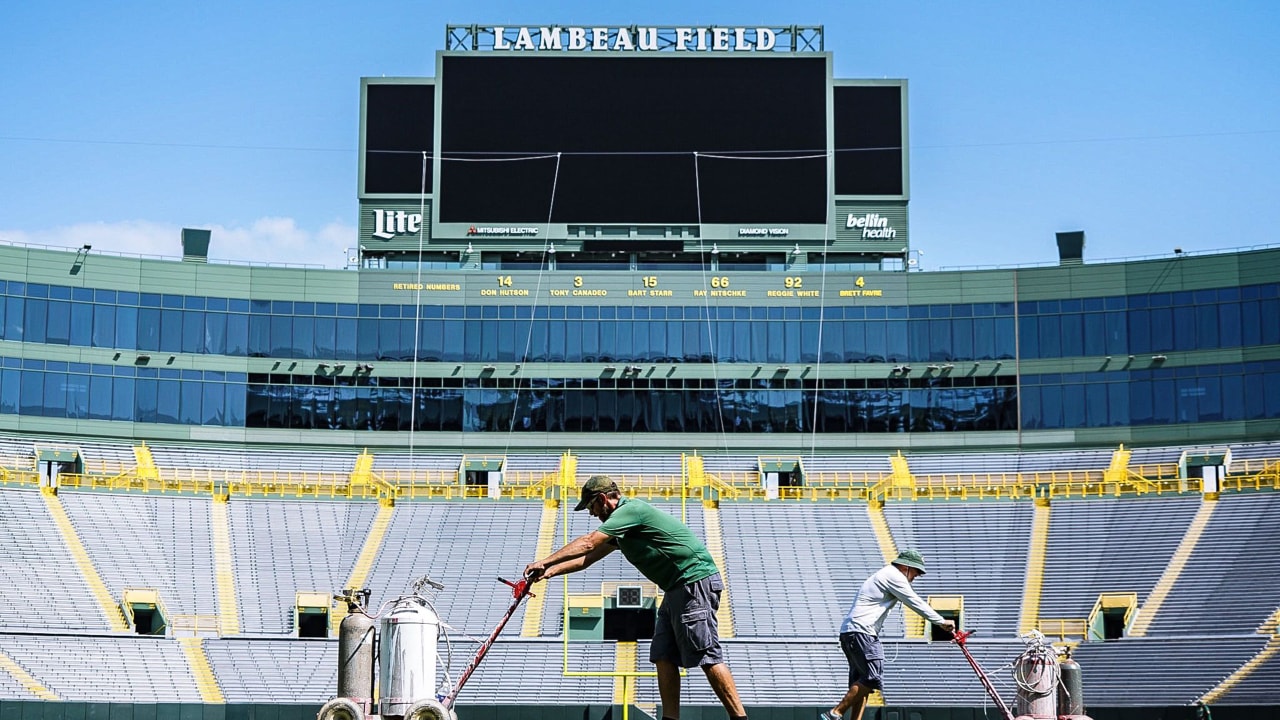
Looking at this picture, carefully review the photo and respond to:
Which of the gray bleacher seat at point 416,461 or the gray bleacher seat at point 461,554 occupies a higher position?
the gray bleacher seat at point 416,461

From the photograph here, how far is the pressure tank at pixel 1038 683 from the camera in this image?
698 inches

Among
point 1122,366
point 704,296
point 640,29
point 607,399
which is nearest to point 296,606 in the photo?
point 607,399

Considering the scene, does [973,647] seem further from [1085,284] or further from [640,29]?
[640,29]

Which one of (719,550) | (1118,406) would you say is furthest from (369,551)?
(1118,406)

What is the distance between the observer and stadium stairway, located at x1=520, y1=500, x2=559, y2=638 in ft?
174

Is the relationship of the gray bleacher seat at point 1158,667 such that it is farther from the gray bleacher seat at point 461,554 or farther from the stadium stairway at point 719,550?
the gray bleacher seat at point 461,554

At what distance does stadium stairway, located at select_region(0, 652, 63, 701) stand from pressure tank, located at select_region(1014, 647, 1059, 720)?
33.6 meters

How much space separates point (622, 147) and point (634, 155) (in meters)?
0.55

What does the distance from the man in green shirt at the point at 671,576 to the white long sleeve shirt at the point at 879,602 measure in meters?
2.97

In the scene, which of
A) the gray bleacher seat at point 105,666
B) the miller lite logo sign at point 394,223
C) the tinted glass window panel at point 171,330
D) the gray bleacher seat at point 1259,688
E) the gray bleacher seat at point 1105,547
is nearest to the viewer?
the gray bleacher seat at point 1259,688

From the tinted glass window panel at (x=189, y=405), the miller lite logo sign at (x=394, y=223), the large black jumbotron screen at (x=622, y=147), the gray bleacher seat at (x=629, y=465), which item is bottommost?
the gray bleacher seat at (x=629, y=465)

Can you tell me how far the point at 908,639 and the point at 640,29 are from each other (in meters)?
28.4

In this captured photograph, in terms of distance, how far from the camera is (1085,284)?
68.1 meters

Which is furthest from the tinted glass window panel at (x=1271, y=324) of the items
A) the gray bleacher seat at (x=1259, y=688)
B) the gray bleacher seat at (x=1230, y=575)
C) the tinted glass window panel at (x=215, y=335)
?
the tinted glass window panel at (x=215, y=335)
